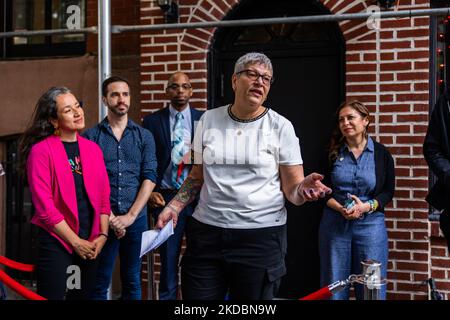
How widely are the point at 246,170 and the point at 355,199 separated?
1.31 meters

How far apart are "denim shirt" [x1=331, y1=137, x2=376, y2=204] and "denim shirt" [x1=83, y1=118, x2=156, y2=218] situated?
4.35ft

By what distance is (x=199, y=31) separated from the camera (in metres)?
5.01

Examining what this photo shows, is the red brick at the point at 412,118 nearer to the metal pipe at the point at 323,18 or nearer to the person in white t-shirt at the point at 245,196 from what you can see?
the metal pipe at the point at 323,18

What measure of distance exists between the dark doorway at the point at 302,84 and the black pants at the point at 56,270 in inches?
83.8

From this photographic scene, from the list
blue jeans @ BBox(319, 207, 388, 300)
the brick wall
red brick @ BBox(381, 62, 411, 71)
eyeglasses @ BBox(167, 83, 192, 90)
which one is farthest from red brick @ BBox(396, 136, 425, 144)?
eyeglasses @ BBox(167, 83, 192, 90)

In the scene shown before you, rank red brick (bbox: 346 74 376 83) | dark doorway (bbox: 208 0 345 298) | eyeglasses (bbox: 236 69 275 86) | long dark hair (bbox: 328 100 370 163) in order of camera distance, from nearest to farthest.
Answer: eyeglasses (bbox: 236 69 275 86)
long dark hair (bbox: 328 100 370 163)
red brick (bbox: 346 74 376 83)
dark doorway (bbox: 208 0 345 298)

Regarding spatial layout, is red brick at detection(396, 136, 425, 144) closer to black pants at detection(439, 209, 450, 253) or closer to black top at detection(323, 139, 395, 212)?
black top at detection(323, 139, 395, 212)

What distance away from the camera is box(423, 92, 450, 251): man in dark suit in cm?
349

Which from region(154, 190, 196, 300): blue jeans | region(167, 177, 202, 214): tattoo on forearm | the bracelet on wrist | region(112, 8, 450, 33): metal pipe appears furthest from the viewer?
region(154, 190, 196, 300): blue jeans

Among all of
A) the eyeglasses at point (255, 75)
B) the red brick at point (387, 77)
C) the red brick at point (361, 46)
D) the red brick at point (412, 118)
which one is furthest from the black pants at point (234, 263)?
the red brick at point (361, 46)

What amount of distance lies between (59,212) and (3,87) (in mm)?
3087

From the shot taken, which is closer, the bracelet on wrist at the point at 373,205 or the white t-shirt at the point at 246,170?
the white t-shirt at the point at 246,170

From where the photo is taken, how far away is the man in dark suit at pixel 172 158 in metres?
4.35
